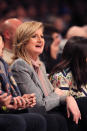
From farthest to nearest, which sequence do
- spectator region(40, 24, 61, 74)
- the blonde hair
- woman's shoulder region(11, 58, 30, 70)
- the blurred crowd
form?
the blurred crowd, spectator region(40, 24, 61, 74), the blonde hair, woman's shoulder region(11, 58, 30, 70)

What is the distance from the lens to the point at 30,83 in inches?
128

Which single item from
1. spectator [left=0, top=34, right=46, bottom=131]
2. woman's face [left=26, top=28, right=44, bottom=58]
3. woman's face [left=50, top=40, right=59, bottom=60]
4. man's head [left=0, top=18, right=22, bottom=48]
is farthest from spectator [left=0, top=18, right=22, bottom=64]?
spectator [left=0, top=34, right=46, bottom=131]

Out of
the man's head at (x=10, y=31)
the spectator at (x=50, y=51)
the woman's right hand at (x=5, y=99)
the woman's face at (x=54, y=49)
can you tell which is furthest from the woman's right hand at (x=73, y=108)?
the woman's face at (x=54, y=49)

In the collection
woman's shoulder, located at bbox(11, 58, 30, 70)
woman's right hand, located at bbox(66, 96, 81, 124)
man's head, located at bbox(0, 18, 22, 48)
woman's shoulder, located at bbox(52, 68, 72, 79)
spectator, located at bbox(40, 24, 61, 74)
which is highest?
man's head, located at bbox(0, 18, 22, 48)

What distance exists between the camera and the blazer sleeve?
323 centimetres

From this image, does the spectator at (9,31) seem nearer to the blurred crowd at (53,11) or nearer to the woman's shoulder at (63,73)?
the woman's shoulder at (63,73)

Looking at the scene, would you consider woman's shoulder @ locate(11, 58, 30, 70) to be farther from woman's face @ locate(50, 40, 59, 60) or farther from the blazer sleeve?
woman's face @ locate(50, 40, 59, 60)

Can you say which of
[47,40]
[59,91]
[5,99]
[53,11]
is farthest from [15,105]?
[53,11]

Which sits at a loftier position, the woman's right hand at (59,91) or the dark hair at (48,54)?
the dark hair at (48,54)

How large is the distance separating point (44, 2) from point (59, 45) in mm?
3057

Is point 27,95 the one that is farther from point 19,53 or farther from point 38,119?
point 19,53

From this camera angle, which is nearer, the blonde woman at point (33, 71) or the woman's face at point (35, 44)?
the blonde woman at point (33, 71)

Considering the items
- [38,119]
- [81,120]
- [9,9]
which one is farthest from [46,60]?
[9,9]

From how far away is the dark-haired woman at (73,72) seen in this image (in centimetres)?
353
